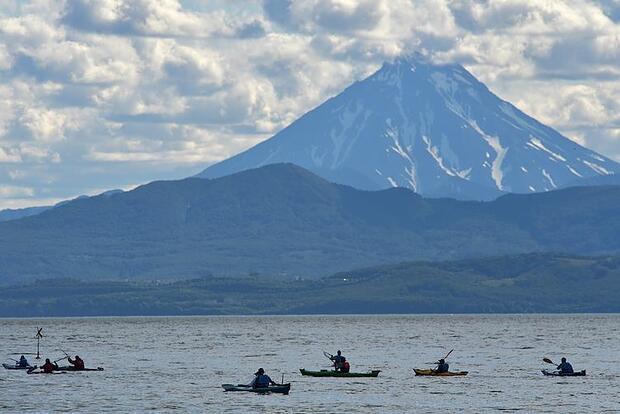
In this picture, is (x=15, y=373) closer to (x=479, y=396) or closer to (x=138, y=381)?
(x=138, y=381)

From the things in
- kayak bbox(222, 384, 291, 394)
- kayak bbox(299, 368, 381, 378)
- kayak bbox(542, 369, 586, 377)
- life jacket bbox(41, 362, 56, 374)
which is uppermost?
life jacket bbox(41, 362, 56, 374)

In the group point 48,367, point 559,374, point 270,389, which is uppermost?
point 48,367

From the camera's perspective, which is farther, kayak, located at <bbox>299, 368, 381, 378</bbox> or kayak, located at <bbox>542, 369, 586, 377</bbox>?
kayak, located at <bbox>299, 368, 381, 378</bbox>

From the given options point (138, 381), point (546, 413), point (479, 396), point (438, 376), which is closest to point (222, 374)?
point (138, 381)

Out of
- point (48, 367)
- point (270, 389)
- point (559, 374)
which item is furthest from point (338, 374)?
point (48, 367)

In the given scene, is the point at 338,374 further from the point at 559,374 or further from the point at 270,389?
the point at 559,374

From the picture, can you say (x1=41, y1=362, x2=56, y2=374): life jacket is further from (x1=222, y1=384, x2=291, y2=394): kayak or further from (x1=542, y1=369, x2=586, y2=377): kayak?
(x1=542, y1=369, x2=586, y2=377): kayak

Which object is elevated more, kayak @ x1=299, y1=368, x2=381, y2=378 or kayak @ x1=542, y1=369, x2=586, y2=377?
kayak @ x1=299, y1=368, x2=381, y2=378

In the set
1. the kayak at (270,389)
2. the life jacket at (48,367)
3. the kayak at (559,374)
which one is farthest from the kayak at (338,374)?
the life jacket at (48,367)

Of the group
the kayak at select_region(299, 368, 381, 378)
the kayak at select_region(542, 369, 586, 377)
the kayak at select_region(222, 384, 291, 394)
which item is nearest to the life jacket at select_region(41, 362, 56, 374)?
the kayak at select_region(299, 368, 381, 378)

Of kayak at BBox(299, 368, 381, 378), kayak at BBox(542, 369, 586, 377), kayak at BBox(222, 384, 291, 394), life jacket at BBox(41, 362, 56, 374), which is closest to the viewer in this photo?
kayak at BBox(222, 384, 291, 394)

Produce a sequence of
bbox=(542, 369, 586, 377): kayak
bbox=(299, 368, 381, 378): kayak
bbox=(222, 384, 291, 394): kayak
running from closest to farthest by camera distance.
→ 1. bbox=(222, 384, 291, 394): kayak
2. bbox=(542, 369, 586, 377): kayak
3. bbox=(299, 368, 381, 378): kayak

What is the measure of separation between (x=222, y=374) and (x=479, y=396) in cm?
4711

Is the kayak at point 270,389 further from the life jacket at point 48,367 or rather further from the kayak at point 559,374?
the kayak at point 559,374
